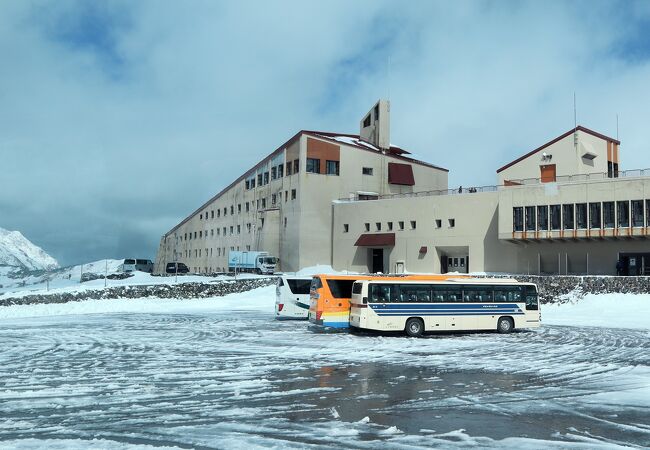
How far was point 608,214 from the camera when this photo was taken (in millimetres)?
45438

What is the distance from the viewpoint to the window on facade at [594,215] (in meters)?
45.9

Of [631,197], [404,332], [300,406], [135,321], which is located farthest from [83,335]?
[631,197]

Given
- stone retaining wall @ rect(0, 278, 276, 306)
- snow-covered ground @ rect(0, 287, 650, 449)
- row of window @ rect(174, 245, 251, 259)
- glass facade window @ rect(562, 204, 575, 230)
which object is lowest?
snow-covered ground @ rect(0, 287, 650, 449)

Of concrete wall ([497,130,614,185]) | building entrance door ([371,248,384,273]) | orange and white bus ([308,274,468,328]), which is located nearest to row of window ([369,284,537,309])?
orange and white bus ([308,274,468,328])

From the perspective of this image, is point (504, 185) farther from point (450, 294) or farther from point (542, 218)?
point (450, 294)

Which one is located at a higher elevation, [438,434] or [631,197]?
[631,197]

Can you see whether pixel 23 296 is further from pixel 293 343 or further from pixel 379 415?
pixel 379 415

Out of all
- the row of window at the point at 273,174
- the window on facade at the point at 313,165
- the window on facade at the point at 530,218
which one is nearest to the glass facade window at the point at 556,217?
the window on facade at the point at 530,218

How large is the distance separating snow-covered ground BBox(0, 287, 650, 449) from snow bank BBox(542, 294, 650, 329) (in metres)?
6.93

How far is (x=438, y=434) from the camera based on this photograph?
30.1 ft

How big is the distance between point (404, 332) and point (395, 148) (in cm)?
5495

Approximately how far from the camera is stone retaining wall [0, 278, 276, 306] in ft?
133

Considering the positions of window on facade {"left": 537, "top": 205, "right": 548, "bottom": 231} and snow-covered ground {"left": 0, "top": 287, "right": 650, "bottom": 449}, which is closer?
snow-covered ground {"left": 0, "top": 287, "right": 650, "bottom": 449}

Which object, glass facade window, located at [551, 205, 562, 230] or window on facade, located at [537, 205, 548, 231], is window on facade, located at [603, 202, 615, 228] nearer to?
glass facade window, located at [551, 205, 562, 230]
